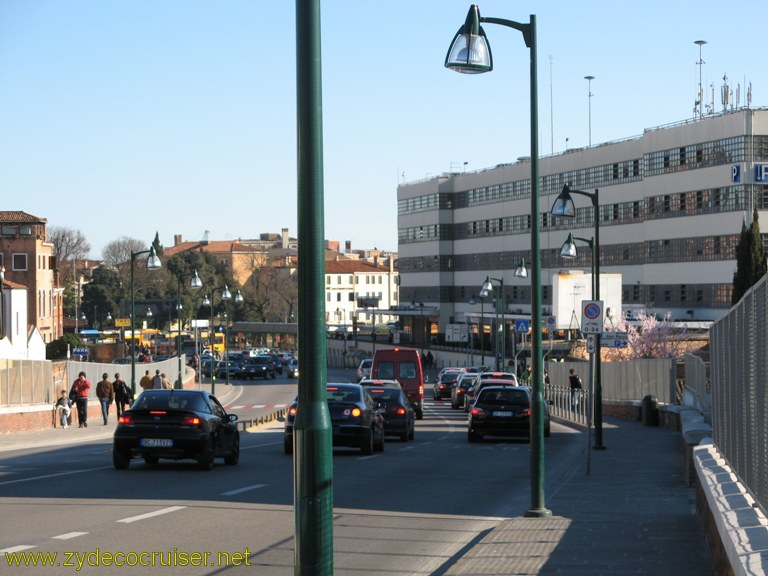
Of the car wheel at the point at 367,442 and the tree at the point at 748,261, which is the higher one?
the tree at the point at 748,261

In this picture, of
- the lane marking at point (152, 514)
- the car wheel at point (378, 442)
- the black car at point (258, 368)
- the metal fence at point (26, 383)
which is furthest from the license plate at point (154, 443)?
the black car at point (258, 368)

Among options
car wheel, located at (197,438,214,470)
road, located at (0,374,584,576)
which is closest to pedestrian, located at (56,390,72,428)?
road, located at (0,374,584,576)

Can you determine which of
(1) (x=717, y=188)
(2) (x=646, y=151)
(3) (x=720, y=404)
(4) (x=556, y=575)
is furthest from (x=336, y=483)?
(2) (x=646, y=151)

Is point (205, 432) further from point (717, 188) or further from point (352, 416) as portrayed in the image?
point (717, 188)

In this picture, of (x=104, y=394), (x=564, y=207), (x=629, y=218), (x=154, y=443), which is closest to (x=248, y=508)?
(x=154, y=443)

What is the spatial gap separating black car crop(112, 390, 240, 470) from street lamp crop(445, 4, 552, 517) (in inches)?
300

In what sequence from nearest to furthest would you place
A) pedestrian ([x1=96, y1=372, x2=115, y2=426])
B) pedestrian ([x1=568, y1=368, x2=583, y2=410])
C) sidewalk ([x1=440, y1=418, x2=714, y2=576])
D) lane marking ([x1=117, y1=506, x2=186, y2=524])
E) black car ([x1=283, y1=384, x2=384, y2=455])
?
1. sidewalk ([x1=440, y1=418, x2=714, y2=576])
2. lane marking ([x1=117, y1=506, x2=186, y2=524])
3. black car ([x1=283, y1=384, x2=384, y2=455])
4. pedestrian ([x1=96, y1=372, x2=115, y2=426])
5. pedestrian ([x1=568, y1=368, x2=583, y2=410])

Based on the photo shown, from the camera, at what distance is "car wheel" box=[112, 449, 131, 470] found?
22.4 m

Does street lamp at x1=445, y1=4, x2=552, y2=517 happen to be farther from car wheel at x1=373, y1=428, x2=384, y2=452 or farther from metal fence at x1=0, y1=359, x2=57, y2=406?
metal fence at x1=0, y1=359, x2=57, y2=406

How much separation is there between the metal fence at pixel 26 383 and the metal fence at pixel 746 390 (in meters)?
29.0

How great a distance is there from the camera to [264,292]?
625ft

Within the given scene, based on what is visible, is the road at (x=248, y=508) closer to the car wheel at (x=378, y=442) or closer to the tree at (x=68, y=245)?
the car wheel at (x=378, y=442)

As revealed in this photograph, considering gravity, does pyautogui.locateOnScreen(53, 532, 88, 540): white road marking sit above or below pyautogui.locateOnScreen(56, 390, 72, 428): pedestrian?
above

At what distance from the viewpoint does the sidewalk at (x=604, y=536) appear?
37.3ft
